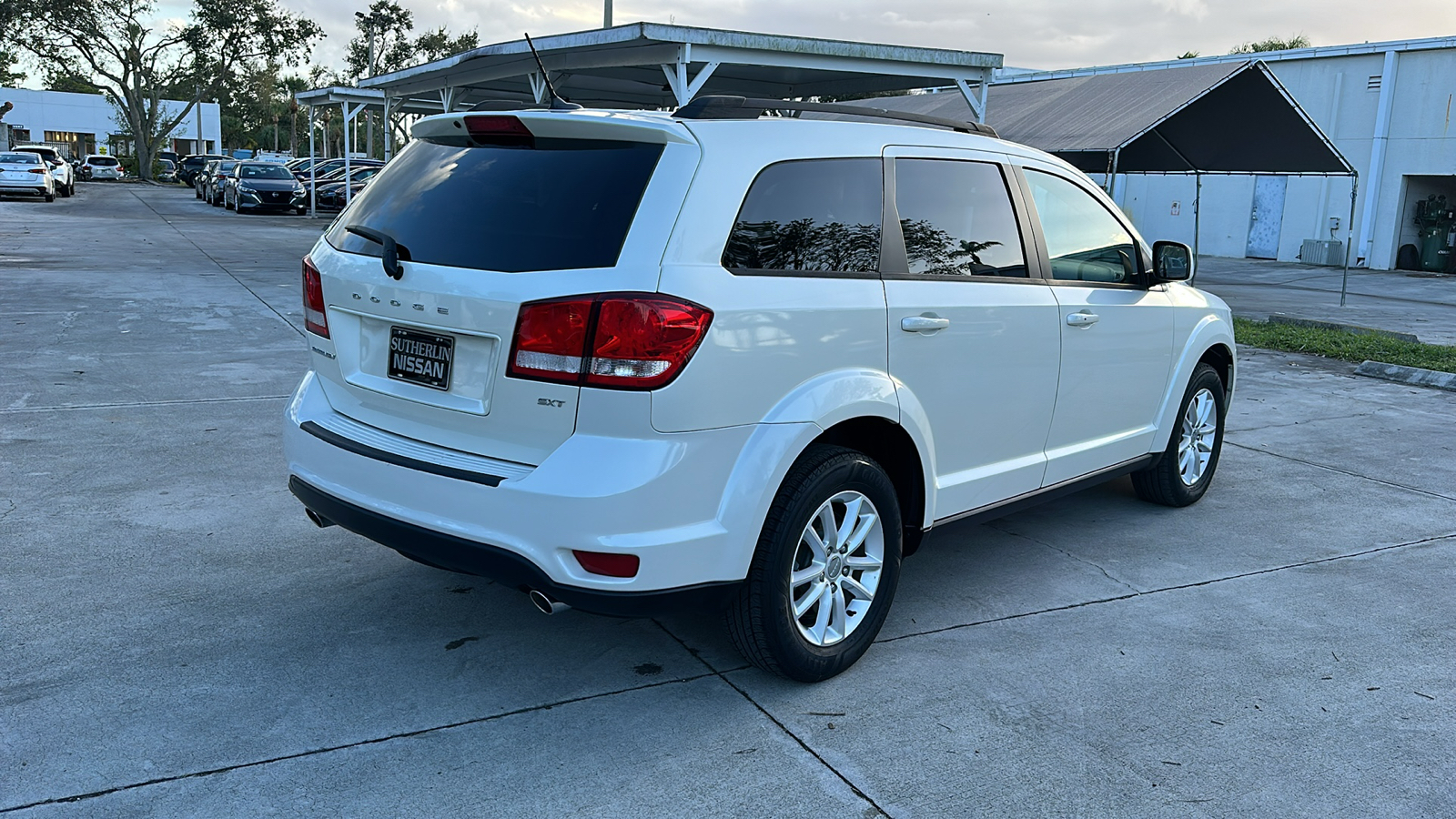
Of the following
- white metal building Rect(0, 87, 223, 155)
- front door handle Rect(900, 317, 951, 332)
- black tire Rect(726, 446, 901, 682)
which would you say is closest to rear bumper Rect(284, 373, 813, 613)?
black tire Rect(726, 446, 901, 682)

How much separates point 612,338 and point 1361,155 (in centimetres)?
2905

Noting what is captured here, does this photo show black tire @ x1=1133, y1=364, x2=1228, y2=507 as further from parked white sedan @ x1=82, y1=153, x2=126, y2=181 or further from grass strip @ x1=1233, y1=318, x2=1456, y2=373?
parked white sedan @ x1=82, y1=153, x2=126, y2=181

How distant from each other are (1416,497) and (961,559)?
9.90ft

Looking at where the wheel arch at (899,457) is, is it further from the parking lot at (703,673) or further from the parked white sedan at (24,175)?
the parked white sedan at (24,175)

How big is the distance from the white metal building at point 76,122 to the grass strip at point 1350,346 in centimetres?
8630

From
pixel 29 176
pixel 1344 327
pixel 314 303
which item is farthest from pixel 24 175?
pixel 314 303

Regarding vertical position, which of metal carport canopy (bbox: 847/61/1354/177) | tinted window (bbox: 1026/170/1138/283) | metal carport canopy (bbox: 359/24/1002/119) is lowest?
tinted window (bbox: 1026/170/1138/283)

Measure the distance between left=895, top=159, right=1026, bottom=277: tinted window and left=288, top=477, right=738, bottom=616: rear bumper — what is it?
56.6 inches

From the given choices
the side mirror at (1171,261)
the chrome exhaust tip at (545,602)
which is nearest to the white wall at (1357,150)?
the side mirror at (1171,261)

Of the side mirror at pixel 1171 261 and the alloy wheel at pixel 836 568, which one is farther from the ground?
the side mirror at pixel 1171 261

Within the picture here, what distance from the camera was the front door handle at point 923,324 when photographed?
3770mm

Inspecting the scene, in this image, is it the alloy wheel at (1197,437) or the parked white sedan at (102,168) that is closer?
the alloy wheel at (1197,437)

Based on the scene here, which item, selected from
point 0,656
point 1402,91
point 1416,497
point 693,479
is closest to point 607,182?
point 693,479

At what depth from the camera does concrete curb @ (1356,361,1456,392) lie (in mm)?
9898
